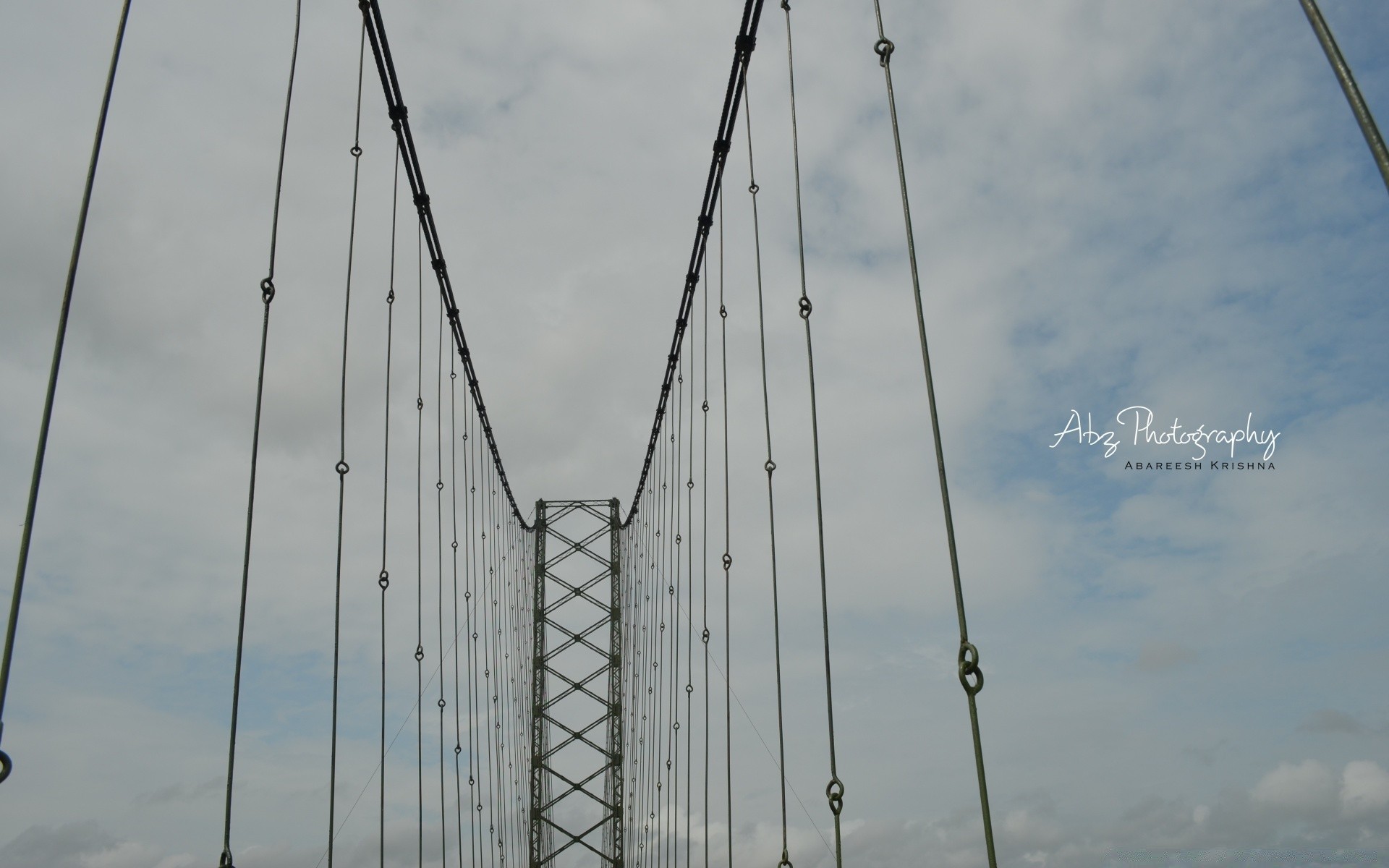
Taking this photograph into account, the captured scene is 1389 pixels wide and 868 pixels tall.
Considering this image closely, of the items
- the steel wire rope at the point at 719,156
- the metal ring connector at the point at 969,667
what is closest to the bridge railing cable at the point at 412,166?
the steel wire rope at the point at 719,156

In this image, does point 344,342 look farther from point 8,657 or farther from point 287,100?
point 8,657

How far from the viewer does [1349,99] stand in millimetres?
1231

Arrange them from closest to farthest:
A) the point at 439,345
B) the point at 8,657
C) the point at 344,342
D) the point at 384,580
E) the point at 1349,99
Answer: the point at 1349,99
the point at 8,657
the point at 344,342
the point at 384,580
the point at 439,345

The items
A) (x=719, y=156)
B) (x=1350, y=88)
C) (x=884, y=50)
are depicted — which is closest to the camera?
(x=1350, y=88)

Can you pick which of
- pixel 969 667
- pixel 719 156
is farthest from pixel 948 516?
pixel 719 156

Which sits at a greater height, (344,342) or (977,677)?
(344,342)

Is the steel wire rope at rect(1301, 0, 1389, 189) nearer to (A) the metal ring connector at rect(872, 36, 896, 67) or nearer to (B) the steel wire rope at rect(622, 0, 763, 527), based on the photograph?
(A) the metal ring connector at rect(872, 36, 896, 67)

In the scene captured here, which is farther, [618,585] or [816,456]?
[618,585]

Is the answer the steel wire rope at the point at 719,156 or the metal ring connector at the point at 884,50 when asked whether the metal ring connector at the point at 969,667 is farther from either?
the steel wire rope at the point at 719,156

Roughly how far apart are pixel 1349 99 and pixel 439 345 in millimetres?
8550

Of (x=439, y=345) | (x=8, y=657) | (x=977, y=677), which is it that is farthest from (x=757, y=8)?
(x=439, y=345)

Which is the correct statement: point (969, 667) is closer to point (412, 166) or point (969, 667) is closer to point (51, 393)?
point (51, 393)

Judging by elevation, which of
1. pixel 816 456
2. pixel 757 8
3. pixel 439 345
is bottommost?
pixel 816 456

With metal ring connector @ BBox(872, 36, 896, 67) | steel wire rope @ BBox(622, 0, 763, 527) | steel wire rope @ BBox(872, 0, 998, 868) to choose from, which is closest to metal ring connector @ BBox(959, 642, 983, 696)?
steel wire rope @ BBox(872, 0, 998, 868)
